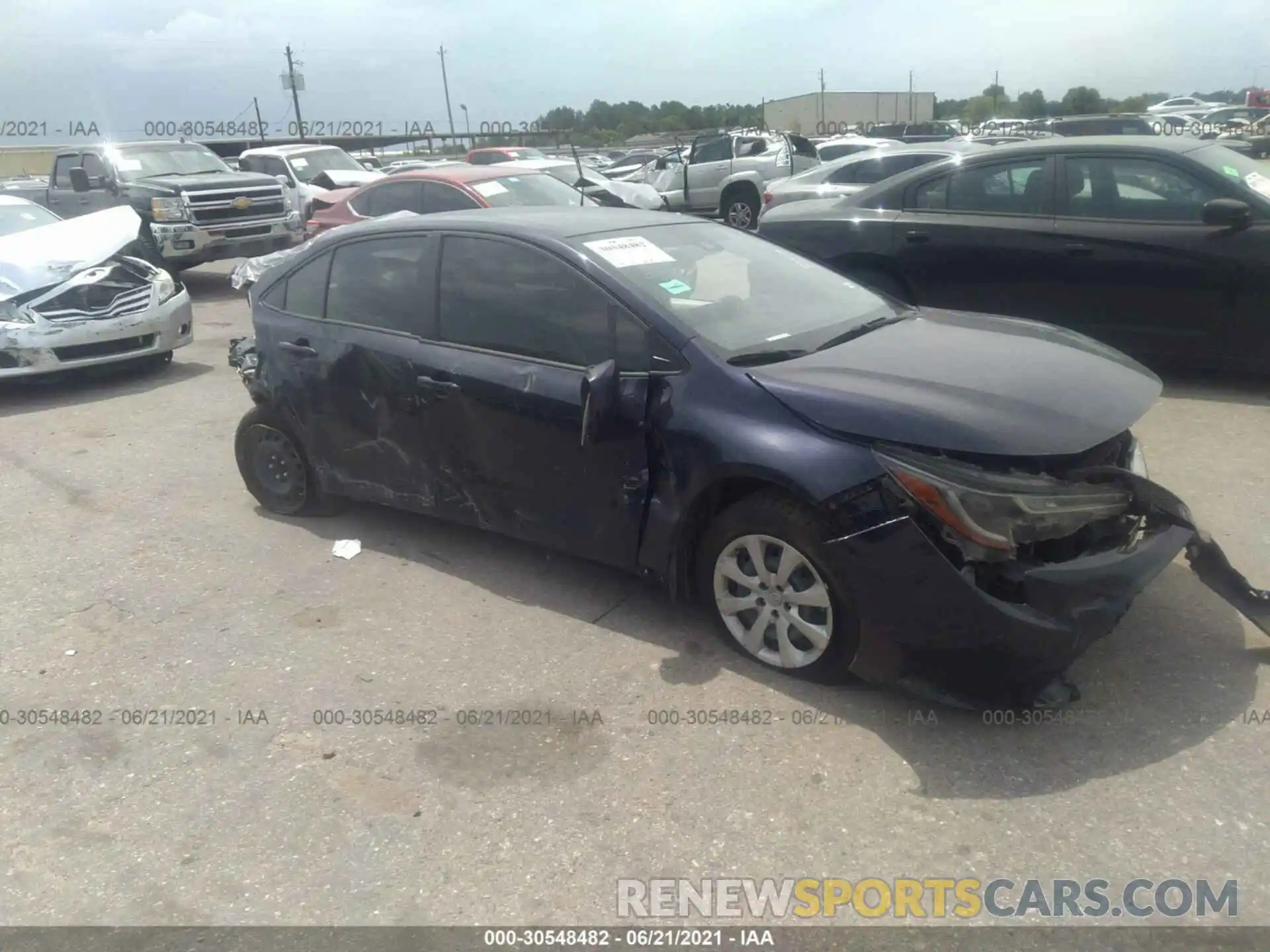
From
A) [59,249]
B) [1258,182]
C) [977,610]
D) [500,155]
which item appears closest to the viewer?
[977,610]

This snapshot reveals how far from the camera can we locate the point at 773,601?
3.66 meters

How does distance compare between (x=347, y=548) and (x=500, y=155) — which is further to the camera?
(x=500, y=155)

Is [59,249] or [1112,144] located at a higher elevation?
[1112,144]

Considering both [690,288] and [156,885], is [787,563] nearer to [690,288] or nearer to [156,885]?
[690,288]

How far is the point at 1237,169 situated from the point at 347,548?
6005 millimetres

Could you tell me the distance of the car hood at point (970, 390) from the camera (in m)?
3.29

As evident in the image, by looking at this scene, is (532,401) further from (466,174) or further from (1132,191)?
(466,174)

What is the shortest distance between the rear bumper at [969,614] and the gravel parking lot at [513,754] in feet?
0.83

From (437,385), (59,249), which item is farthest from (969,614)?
(59,249)

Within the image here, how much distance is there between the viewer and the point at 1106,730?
3.34 metres

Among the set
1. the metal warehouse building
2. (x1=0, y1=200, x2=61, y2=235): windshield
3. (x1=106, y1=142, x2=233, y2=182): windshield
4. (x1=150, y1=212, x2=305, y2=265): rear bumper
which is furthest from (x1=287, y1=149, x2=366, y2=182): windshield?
the metal warehouse building

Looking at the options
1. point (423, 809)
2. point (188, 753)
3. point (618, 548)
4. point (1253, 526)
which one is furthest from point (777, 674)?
point (1253, 526)

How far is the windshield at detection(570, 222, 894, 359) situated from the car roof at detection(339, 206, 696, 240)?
0.29ft

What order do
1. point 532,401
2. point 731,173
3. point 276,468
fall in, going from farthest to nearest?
point 731,173
point 276,468
point 532,401
